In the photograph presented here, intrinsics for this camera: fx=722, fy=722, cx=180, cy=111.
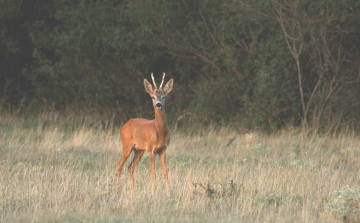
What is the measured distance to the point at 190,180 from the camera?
954cm

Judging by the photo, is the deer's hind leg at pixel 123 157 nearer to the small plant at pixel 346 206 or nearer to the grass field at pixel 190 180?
the grass field at pixel 190 180

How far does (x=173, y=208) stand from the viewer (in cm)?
798

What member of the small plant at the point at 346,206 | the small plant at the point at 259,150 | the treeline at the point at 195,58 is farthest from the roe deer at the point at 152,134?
the treeline at the point at 195,58

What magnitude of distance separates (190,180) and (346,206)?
100 inches

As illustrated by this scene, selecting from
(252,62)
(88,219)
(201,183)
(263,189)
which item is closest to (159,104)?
(201,183)

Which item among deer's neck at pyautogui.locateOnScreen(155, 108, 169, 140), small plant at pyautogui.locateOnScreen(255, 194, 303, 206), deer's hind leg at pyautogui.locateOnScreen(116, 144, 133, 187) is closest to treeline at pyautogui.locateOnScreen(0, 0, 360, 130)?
deer's hind leg at pyautogui.locateOnScreen(116, 144, 133, 187)

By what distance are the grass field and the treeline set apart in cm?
177

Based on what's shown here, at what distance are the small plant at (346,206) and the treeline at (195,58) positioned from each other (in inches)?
325

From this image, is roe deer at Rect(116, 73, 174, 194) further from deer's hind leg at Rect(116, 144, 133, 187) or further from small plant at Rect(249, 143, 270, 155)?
→ small plant at Rect(249, 143, 270, 155)

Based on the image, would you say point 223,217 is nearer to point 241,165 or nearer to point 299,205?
point 299,205

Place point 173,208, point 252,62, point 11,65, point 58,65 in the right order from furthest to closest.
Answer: point 11,65, point 58,65, point 252,62, point 173,208

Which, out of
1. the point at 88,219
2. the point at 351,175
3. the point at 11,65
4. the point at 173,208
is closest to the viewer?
the point at 88,219

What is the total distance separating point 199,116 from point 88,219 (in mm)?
11306

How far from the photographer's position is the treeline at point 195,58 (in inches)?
659
